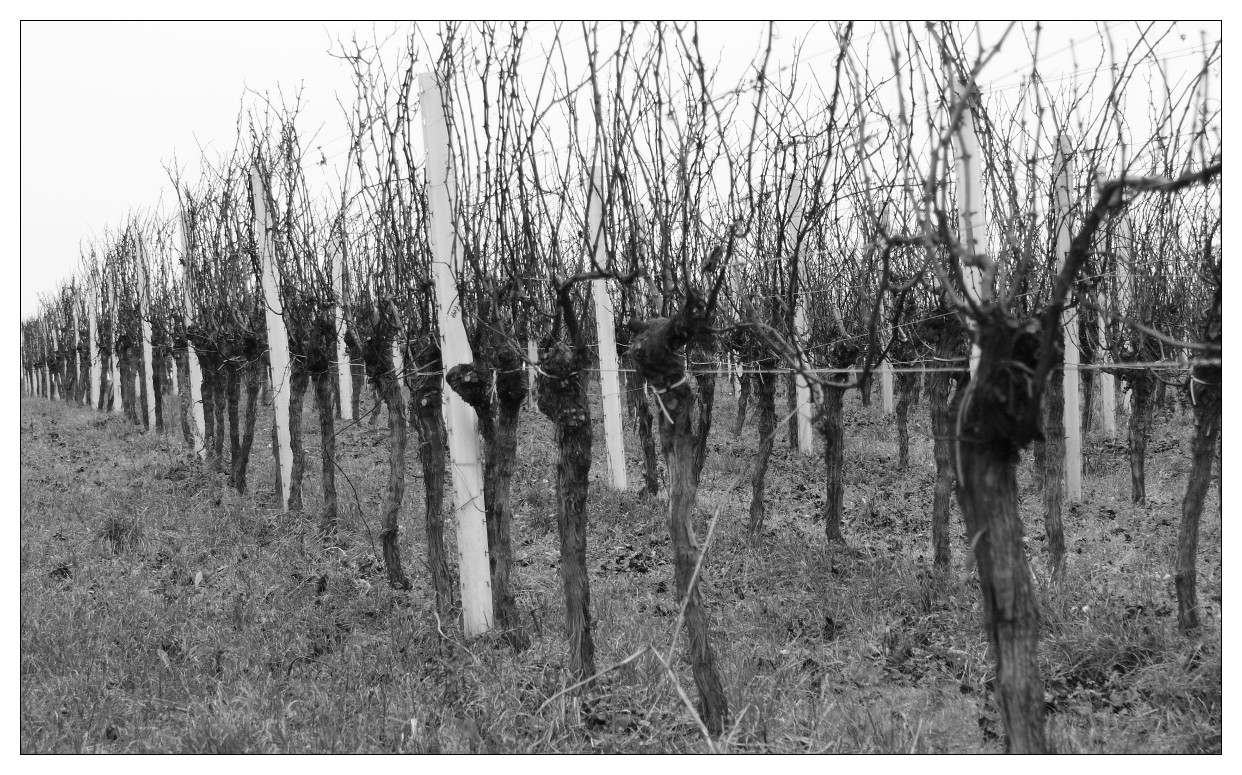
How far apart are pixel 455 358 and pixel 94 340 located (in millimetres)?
19387

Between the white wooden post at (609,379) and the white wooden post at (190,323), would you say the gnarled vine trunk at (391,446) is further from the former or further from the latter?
the white wooden post at (190,323)

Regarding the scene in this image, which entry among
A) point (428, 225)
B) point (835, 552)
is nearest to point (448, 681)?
point (428, 225)

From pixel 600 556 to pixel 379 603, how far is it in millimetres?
1936

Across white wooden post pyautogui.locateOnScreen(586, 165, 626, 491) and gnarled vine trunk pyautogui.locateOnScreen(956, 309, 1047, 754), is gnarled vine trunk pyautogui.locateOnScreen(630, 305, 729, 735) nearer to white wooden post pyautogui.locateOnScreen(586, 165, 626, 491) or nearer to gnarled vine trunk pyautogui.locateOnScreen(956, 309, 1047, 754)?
gnarled vine trunk pyautogui.locateOnScreen(956, 309, 1047, 754)

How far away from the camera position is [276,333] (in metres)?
9.07

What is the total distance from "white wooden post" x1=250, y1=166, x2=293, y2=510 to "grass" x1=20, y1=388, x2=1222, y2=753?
0.55 meters

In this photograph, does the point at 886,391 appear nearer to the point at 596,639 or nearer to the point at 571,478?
the point at 596,639

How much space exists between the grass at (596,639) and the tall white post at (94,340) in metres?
12.7

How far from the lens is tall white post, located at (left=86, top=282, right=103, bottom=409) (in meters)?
20.4

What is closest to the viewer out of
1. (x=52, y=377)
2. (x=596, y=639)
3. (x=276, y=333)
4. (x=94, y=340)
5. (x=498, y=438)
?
(x=596, y=639)

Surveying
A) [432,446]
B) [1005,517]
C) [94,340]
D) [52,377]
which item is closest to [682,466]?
[1005,517]

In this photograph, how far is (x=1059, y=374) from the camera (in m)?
8.63

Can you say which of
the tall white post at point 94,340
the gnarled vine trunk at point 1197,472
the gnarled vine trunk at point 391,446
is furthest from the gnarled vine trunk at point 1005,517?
the tall white post at point 94,340

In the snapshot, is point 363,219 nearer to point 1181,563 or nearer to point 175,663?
point 175,663
